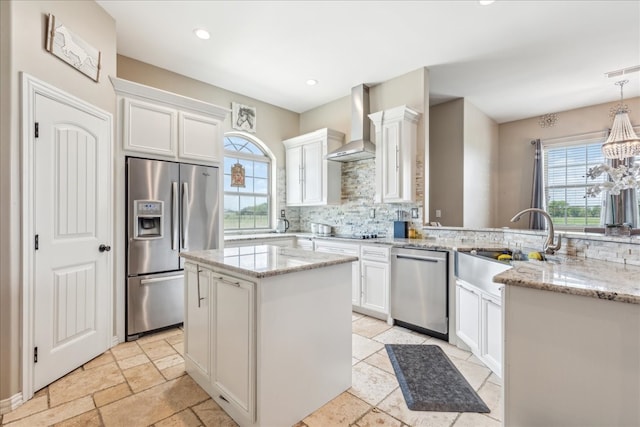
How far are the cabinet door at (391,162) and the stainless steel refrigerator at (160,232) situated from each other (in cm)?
225

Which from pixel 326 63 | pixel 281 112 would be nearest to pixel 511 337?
pixel 326 63

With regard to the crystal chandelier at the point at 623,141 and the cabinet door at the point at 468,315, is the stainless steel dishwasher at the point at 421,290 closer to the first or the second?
the cabinet door at the point at 468,315

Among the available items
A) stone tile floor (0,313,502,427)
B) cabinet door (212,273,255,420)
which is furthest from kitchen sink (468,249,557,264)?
cabinet door (212,273,255,420)

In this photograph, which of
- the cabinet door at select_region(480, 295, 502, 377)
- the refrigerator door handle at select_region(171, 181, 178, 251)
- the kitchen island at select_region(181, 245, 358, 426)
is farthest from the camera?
the refrigerator door handle at select_region(171, 181, 178, 251)

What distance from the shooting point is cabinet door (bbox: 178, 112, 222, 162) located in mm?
3242

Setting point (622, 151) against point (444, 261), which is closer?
point (444, 261)

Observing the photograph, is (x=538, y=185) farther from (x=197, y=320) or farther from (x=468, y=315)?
(x=197, y=320)

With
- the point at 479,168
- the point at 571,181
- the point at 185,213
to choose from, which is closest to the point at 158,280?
the point at 185,213

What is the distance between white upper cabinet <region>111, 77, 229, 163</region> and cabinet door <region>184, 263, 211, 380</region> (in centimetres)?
156

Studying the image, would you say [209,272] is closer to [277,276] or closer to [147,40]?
[277,276]

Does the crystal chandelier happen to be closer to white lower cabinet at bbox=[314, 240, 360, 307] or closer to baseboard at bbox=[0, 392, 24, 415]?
white lower cabinet at bbox=[314, 240, 360, 307]

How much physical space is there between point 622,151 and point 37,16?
6.05m

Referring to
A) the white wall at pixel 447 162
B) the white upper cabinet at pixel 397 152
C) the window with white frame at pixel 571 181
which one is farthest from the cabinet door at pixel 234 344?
the window with white frame at pixel 571 181

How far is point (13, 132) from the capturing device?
1.88 metres
